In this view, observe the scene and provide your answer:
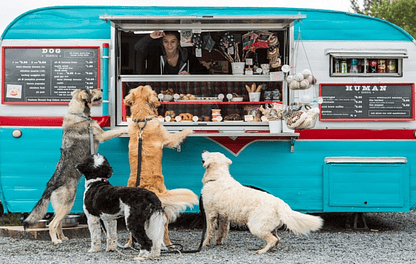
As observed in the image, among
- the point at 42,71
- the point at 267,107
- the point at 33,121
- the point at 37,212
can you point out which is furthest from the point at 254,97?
the point at 37,212

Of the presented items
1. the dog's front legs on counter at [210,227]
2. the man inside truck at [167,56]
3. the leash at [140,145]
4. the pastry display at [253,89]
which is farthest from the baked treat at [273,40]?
the dog's front legs on counter at [210,227]

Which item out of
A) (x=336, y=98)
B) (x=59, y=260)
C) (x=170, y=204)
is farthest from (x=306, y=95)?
(x=59, y=260)

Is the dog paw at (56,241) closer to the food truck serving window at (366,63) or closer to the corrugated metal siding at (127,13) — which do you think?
the corrugated metal siding at (127,13)

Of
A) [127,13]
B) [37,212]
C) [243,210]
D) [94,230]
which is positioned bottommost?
[94,230]

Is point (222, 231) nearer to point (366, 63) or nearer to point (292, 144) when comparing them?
point (292, 144)

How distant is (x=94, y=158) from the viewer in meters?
5.40

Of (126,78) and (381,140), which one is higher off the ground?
(126,78)

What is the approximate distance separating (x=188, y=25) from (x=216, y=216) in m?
2.43

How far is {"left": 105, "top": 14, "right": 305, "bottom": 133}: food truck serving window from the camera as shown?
6.49 meters

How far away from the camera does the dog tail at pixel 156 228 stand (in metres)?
5.00

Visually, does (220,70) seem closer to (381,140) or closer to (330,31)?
(330,31)

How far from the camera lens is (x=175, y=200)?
17.9 ft

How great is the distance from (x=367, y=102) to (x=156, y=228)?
3247 mm

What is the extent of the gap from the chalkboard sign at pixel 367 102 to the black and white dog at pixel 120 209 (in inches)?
106
